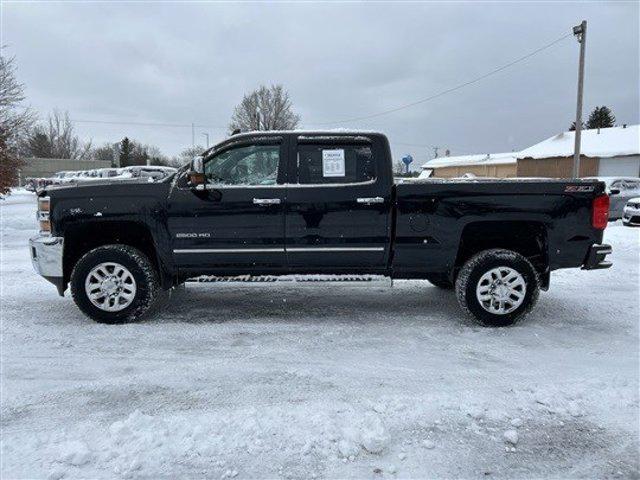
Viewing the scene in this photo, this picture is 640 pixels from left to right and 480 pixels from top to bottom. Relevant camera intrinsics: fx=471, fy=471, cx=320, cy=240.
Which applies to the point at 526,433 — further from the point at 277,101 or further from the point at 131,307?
the point at 277,101

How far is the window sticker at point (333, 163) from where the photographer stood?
15.6 ft

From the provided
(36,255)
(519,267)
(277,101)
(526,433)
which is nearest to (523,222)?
(519,267)

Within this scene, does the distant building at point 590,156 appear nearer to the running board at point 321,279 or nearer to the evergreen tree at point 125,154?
the running board at point 321,279

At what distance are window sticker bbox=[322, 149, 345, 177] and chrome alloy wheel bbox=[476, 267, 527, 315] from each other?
1.78 meters

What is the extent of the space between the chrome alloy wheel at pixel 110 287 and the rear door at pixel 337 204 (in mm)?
1633

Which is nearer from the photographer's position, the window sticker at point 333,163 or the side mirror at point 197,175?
the side mirror at point 197,175

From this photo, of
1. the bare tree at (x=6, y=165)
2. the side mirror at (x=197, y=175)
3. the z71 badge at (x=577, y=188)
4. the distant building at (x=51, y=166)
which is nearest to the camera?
the side mirror at (x=197, y=175)

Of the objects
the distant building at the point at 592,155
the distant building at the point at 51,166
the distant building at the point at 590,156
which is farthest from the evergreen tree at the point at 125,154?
the distant building at the point at 592,155

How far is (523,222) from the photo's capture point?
4746 mm

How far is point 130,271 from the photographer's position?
4691 millimetres

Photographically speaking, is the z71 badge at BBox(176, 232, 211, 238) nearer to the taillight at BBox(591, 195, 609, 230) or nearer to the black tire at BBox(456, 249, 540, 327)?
the black tire at BBox(456, 249, 540, 327)

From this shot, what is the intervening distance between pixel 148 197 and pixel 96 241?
0.83 metres

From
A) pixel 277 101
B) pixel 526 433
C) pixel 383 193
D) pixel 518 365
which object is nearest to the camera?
pixel 526 433

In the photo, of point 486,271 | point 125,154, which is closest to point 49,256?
point 486,271
